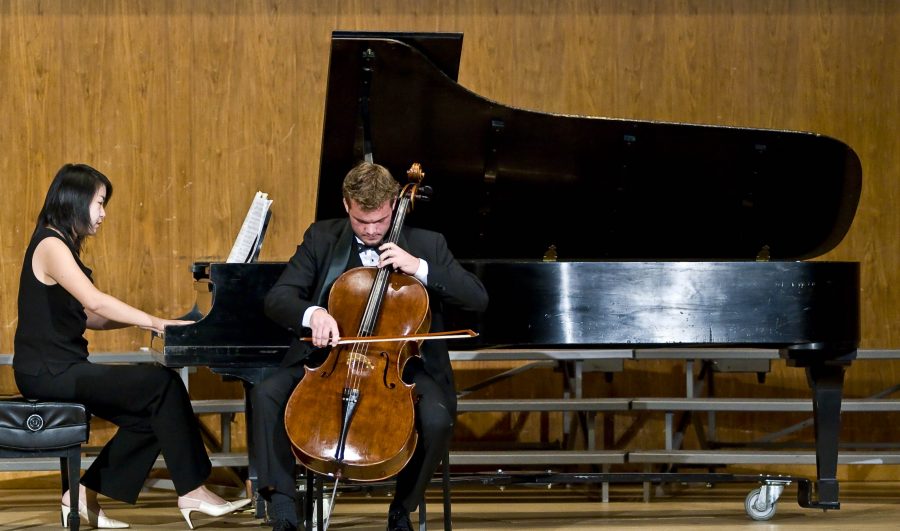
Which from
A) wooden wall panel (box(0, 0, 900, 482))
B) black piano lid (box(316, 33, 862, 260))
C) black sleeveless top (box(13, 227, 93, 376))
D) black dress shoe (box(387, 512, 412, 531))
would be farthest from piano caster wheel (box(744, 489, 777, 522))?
black sleeveless top (box(13, 227, 93, 376))

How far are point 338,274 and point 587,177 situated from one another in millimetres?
1234

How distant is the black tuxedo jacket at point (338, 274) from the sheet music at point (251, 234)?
36cm

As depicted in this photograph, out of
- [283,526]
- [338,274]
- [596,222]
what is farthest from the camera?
[596,222]

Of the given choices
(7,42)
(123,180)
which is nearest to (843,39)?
(123,180)

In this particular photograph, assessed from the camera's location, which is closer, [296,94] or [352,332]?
[352,332]

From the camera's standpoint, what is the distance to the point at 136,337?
17.1 ft

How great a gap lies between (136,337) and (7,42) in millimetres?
1467

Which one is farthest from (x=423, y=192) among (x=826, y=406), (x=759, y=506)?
(x=759, y=506)

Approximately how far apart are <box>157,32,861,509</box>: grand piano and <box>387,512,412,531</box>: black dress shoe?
0.63 metres

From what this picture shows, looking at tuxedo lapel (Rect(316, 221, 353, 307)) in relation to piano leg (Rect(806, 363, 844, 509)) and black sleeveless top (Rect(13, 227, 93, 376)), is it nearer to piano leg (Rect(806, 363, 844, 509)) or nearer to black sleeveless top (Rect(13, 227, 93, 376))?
black sleeveless top (Rect(13, 227, 93, 376))

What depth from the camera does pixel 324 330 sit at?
283cm

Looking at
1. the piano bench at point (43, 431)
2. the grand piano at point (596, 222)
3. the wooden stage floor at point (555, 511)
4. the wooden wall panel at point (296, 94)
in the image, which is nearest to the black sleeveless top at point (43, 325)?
the piano bench at point (43, 431)

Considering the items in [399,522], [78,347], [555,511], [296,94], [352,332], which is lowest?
[555,511]

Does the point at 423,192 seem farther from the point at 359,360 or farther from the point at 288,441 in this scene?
the point at 288,441
